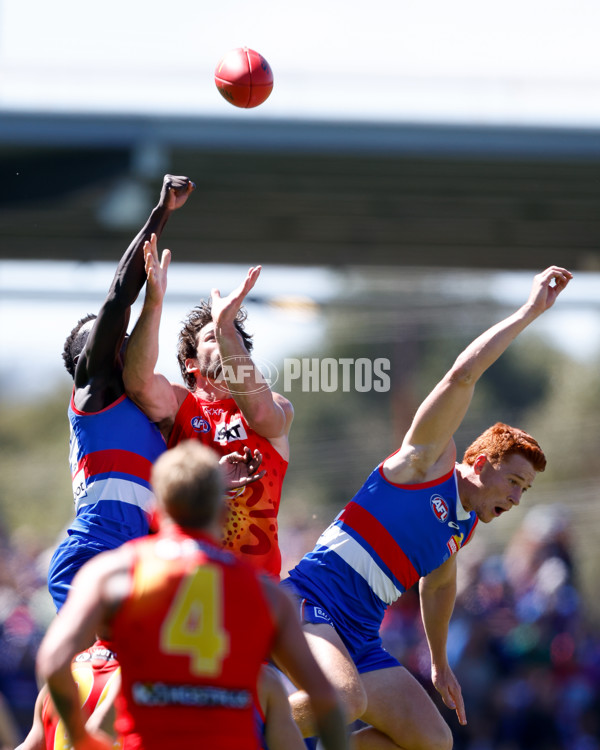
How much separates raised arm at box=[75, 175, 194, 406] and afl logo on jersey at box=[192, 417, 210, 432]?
0.48 meters

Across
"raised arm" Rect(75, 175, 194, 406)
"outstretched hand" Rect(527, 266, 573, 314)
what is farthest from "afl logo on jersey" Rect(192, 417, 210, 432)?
"outstretched hand" Rect(527, 266, 573, 314)

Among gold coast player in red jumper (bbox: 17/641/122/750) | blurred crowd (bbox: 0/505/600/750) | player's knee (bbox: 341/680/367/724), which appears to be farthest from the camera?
blurred crowd (bbox: 0/505/600/750)

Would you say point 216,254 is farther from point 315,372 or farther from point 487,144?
point 315,372

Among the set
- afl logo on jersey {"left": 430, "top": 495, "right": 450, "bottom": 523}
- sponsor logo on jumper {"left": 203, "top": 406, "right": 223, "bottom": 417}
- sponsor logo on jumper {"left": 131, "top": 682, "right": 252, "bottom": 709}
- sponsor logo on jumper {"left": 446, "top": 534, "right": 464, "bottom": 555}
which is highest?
sponsor logo on jumper {"left": 203, "top": 406, "right": 223, "bottom": 417}

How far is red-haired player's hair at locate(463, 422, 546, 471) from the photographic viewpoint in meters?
5.76

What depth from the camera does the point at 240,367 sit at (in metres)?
5.32

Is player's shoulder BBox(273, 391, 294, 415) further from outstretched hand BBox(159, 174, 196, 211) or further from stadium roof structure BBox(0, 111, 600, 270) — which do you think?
A: stadium roof structure BBox(0, 111, 600, 270)

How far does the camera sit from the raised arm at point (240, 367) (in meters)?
5.34

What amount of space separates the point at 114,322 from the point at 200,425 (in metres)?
0.74

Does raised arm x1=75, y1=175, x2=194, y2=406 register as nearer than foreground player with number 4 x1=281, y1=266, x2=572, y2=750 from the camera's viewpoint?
Yes

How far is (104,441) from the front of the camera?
17.9 feet

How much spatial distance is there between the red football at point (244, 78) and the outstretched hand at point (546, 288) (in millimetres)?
2227

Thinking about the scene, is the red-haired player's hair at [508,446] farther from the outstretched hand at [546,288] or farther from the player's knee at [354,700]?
the player's knee at [354,700]

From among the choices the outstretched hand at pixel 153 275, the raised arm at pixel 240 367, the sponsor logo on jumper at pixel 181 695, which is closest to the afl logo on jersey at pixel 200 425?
the raised arm at pixel 240 367
